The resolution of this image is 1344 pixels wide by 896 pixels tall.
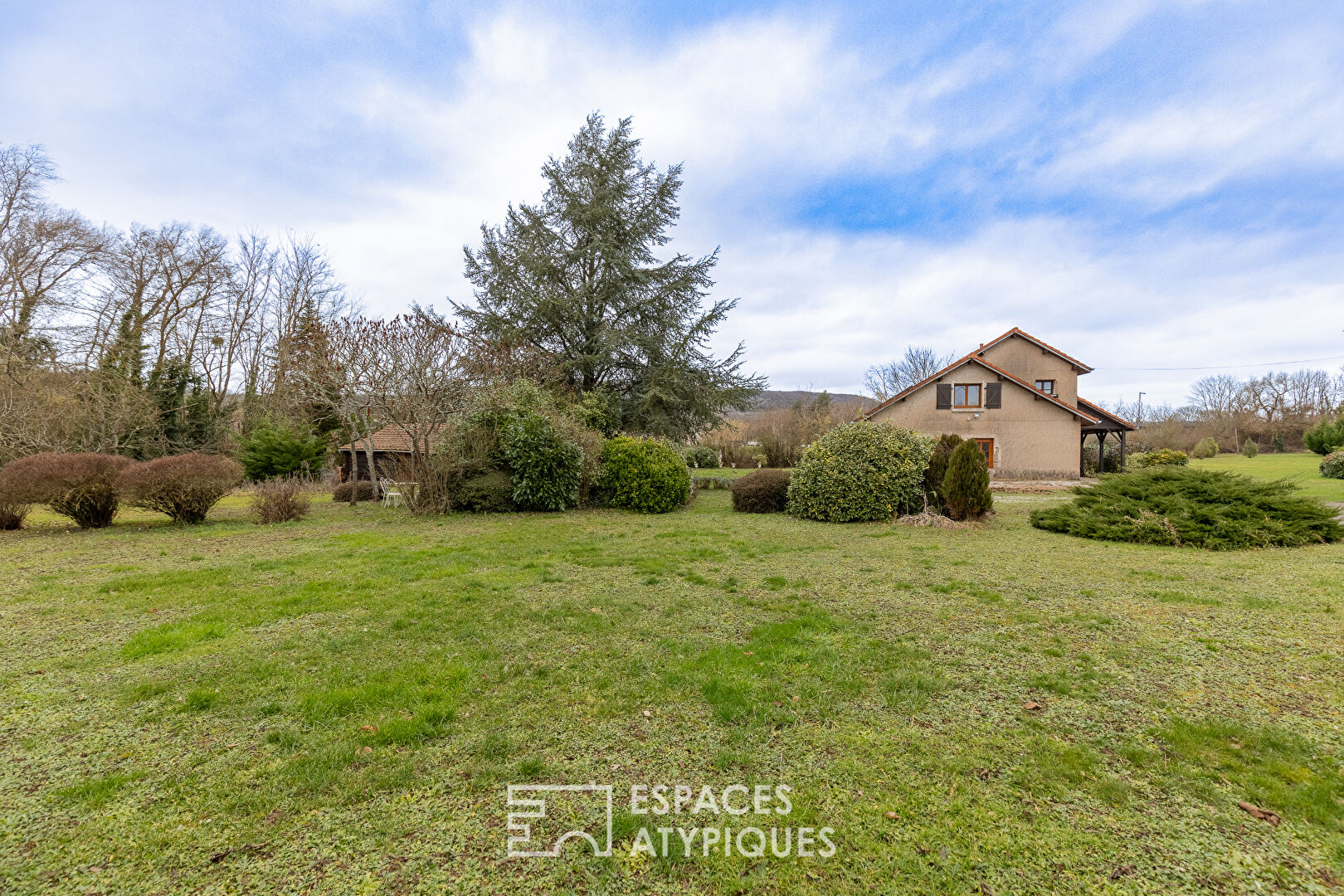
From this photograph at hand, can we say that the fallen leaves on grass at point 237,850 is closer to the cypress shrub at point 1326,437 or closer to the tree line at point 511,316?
the tree line at point 511,316

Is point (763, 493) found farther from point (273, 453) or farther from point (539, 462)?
point (273, 453)


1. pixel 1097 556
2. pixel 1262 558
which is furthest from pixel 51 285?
pixel 1262 558

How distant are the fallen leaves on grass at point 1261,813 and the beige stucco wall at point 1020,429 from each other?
20.8 metres

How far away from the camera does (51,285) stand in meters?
17.0

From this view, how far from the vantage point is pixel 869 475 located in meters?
10.6

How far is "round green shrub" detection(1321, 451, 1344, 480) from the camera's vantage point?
18.8 meters

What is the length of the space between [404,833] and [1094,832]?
271cm

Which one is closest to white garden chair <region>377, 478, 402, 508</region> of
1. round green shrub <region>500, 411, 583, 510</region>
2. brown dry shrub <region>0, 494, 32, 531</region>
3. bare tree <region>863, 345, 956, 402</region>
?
round green shrub <region>500, 411, 583, 510</region>

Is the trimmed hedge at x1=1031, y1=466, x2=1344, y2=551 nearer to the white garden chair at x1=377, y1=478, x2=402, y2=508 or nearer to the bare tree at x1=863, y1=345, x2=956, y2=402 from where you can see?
the white garden chair at x1=377, y1=478, x2=402, y2=508

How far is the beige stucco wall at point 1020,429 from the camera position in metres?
20.4

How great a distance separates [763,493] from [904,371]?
34460 millimetres

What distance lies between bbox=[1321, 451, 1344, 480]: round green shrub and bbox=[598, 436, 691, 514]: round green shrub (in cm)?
2524

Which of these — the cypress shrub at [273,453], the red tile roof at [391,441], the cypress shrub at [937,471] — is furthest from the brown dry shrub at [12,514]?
the cypress shrub at [937,471]

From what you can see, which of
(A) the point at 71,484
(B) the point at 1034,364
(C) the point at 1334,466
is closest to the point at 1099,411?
(B) the point at 1034,364
